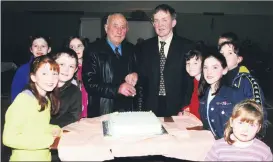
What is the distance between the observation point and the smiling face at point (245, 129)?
89.1 inches

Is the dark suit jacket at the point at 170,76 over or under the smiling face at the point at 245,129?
over

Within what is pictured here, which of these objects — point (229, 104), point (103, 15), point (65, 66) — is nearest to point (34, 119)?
point (65, 66)

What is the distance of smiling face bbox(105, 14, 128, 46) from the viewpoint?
3.58 m

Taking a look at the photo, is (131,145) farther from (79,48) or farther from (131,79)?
(79,48)

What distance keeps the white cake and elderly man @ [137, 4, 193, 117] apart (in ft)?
4.07

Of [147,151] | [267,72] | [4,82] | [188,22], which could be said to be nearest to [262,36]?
[267,72]

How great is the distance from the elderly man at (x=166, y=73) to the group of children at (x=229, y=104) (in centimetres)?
30

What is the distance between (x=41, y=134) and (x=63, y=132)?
0.72 feet

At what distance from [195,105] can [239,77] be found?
55 cm

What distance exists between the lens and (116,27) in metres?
3.58

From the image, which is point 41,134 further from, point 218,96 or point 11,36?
point 11,36

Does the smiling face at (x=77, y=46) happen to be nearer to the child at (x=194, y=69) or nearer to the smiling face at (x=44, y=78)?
the child at (x=194, y=69)

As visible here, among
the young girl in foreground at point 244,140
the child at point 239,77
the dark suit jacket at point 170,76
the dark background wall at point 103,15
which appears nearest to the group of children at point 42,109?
the dark suit jacket at point 170,76

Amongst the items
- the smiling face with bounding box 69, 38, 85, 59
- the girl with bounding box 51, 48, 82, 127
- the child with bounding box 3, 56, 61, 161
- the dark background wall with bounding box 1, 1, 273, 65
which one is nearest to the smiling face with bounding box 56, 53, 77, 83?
the girl with bounding box 51, 48, 82, 127
